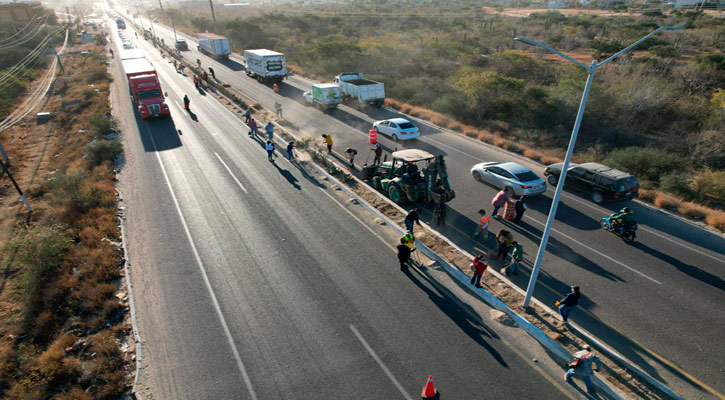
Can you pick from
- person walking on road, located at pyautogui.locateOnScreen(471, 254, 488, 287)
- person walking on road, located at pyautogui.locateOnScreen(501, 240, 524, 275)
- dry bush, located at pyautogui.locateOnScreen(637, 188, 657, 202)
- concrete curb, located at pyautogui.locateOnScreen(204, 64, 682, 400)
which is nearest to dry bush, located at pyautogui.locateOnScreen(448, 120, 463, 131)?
dry bush, located at pyautogui.locateOnScreen(637, 188, 657, 202)

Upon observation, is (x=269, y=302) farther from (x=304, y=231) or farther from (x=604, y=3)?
(x=604, y=3)

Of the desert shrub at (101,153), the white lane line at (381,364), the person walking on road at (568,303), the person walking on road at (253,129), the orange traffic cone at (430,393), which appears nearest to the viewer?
the orange traffic cone at (430,393)

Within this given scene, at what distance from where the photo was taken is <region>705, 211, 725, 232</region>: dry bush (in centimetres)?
1423

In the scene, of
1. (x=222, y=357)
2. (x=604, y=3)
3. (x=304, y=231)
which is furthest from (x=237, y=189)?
(x=604, y=3)

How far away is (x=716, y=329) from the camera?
955 cm

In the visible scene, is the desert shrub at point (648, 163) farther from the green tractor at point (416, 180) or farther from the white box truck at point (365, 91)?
the white box truck at point (365, 91)

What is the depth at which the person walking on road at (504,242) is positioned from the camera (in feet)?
38.8

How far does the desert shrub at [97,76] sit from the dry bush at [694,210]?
52958mm

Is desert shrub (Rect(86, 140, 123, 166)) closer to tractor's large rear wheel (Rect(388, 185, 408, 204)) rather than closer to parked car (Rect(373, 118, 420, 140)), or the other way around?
tractor's large rear wheel (Rect(388, 185, 408, 204))

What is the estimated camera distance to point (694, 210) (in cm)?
1541

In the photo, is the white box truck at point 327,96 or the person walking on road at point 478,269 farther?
the white box truck at point 327,96

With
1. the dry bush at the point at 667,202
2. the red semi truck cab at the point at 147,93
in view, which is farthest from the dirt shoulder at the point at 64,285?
the dry bush at the point at 667,202

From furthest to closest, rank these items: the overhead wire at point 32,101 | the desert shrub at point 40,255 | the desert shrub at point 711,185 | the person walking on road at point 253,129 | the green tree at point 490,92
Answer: the overhead wire at point 32,101, the green tree at point 490,92, the person walking on road at point 253,129, the desert shrub at point 711,185, the desert shrub at point 40,255

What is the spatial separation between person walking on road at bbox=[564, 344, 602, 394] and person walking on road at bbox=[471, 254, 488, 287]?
317 centimetres
